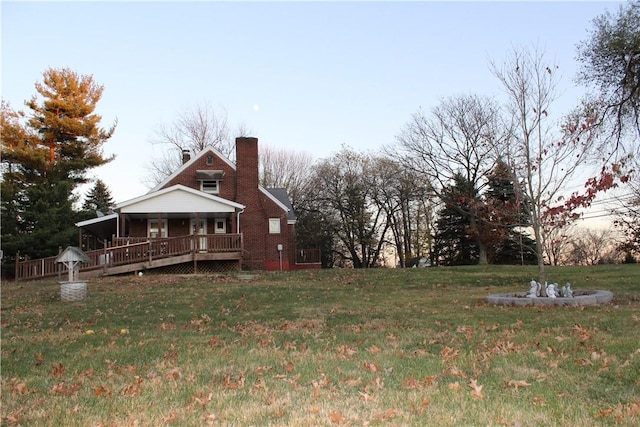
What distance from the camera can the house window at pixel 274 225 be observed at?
28406 millimetres

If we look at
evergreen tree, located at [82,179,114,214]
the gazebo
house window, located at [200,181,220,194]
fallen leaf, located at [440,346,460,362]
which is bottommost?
fallen leaf, located at [440,346,460,362]

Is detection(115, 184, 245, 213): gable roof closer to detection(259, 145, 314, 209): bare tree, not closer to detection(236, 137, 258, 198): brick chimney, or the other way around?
detection(236, 137, 258, 198): brick chimney

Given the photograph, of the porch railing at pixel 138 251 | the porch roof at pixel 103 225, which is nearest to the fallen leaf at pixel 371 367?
the porch railing at pixel 138 251

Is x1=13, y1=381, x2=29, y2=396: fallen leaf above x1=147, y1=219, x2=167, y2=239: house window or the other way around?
the other way around

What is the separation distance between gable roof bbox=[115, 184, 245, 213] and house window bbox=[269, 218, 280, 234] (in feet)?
12.9

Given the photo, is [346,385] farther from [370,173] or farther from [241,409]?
[370,173]

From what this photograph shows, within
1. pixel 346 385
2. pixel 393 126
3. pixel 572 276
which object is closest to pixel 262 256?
pixel 393 126

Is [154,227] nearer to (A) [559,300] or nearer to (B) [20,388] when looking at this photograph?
(A) [559,300]

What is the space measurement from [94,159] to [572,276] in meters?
29.4

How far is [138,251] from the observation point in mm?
21594

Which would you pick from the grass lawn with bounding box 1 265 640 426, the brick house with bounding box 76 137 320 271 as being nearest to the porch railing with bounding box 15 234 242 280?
the brick house with bounding box 76 137 320 271

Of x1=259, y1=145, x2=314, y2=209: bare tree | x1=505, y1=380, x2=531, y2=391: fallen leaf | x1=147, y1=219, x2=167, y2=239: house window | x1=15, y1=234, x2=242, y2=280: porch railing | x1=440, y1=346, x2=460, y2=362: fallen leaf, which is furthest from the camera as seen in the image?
x1=259, y1=145, x2=314, y2=209: bare tree

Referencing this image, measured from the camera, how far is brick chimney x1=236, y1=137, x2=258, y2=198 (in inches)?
1083

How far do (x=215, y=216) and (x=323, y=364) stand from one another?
2224 centimetres
